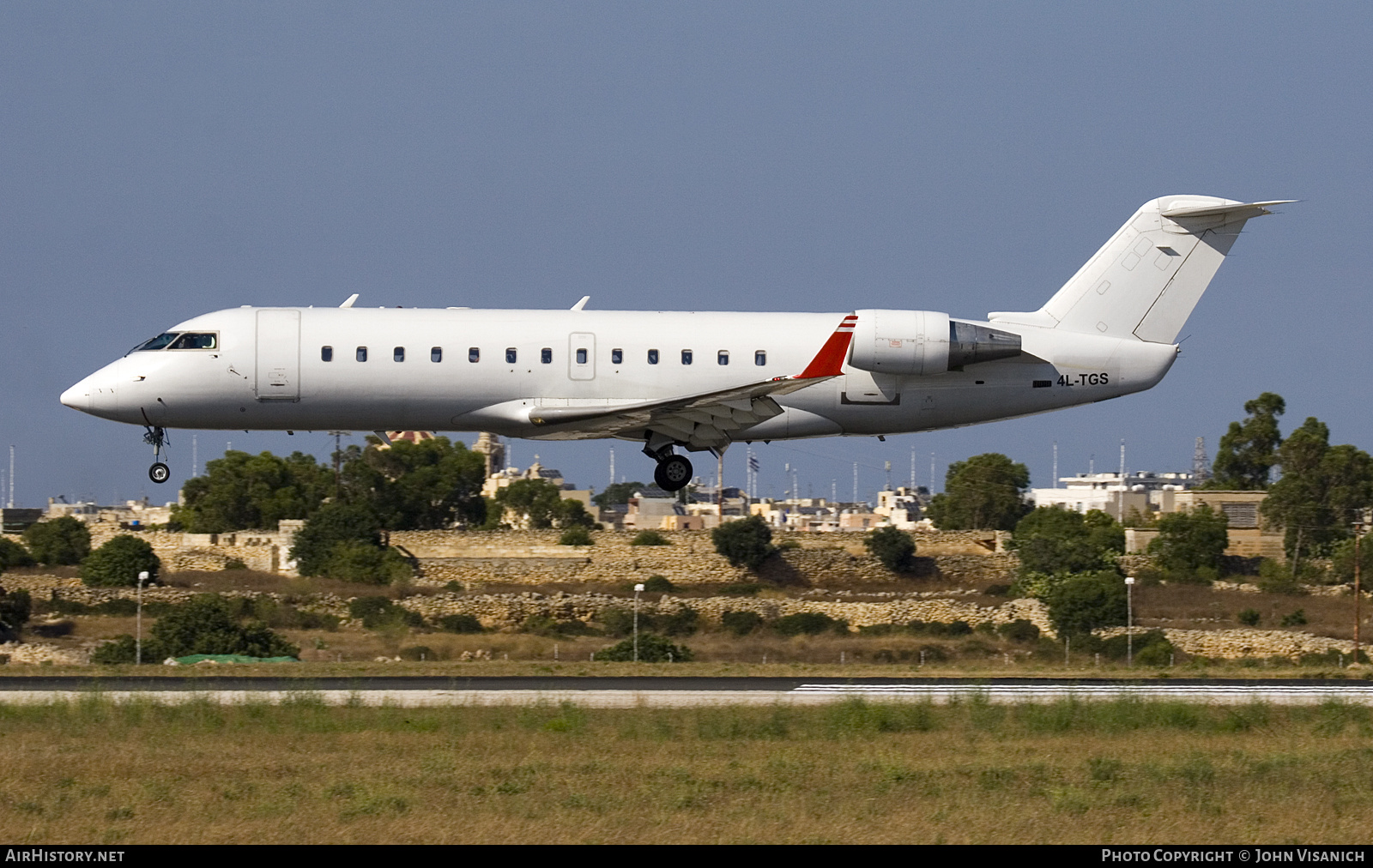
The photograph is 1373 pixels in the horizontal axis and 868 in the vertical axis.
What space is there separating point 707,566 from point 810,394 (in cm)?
3302

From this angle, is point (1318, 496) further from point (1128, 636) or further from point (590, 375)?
point (590, 375)

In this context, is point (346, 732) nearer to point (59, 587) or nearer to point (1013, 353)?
point (1013, 353)

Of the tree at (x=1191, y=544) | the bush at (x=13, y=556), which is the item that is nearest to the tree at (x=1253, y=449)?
the tree at (x=1191, y=544)

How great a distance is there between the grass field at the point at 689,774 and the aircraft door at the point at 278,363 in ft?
24.4

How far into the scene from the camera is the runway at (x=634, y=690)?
22359 millimetres

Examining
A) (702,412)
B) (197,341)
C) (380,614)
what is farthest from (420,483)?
(702,412)

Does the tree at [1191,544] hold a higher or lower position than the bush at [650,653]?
higher

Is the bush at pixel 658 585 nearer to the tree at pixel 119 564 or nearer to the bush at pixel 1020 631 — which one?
the bush at pixel 1020 631

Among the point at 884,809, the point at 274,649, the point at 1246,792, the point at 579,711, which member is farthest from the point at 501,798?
the point at 274,649

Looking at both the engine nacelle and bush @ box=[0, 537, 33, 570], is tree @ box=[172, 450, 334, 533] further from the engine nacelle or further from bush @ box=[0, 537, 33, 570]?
the engine nacelle

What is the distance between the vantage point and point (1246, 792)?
54.9 feet

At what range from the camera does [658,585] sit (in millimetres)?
57625

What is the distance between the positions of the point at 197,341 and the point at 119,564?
106 ft

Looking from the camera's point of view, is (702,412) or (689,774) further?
(702,412)
